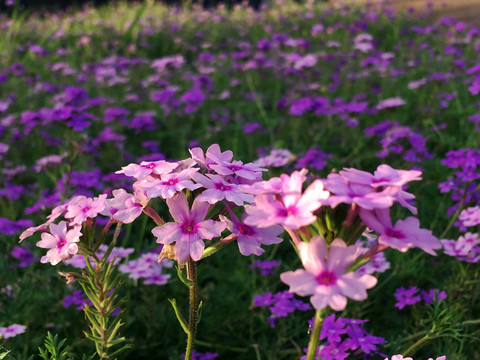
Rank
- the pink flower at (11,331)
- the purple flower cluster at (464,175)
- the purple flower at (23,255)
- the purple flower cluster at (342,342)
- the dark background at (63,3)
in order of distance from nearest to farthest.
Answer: the purple flower cluster at (342,342) → the pink flower at (11,331) → the purple flower at (23,255) → the purple flower cluster at (464,175) → the dark background at (63,3)

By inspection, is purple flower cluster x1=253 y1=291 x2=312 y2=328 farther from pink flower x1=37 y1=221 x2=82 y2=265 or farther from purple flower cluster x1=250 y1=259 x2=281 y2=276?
pink flower x1=37 y1=221 x2=82 y2=265

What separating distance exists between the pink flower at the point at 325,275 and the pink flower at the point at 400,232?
0.06 meters

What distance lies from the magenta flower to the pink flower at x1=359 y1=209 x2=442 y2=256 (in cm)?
30

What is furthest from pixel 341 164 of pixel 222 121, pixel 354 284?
pixel 354 284

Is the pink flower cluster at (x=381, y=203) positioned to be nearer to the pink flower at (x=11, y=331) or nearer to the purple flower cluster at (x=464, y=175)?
the pink flower at (x=11, y=331)

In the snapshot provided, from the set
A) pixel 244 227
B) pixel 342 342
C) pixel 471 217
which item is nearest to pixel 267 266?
pixel 342 342

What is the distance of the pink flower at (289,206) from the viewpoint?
31.7 inches

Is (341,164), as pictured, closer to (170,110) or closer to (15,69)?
(170,110)

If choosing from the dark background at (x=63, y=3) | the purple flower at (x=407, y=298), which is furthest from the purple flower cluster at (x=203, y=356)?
the dark background at (x=63, y=3)

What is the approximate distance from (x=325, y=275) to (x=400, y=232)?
0.16m

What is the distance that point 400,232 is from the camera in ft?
2.77

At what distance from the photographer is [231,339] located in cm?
225

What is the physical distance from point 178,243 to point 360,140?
3.15 meters

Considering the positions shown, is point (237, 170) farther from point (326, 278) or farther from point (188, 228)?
point (326, 278)
